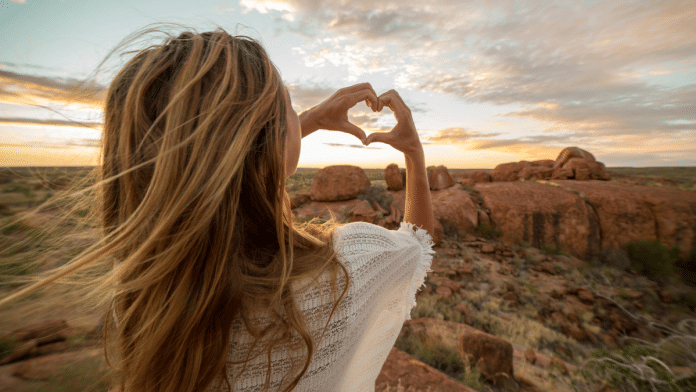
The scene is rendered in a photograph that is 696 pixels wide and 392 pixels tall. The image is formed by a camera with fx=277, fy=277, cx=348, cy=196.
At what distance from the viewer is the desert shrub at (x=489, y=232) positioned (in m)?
8.73

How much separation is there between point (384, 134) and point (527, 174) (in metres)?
14.7

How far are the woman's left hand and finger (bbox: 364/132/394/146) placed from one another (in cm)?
4

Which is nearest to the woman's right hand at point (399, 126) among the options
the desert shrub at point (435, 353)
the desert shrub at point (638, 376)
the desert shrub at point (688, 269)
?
the desert shrub at point (435, 353)

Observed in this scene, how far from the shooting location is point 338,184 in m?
11.0

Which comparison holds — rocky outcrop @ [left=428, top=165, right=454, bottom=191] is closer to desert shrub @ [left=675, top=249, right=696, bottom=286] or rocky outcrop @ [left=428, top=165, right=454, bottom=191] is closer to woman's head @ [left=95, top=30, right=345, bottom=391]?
desert shrub @ [left=675, top=249, right=696, bottom=286]

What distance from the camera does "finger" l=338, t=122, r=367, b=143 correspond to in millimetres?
1370

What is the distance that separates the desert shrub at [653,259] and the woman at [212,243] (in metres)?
9.99

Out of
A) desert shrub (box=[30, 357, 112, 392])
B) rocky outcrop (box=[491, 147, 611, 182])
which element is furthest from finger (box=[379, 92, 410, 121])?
rocky outcrop (box=[491, 147, 611, 182])

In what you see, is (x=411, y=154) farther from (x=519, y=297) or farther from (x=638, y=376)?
(x=519, y=297)

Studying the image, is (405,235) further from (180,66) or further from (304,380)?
(180,66)

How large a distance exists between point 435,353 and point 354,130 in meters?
3.07

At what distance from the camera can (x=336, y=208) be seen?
34.2ft

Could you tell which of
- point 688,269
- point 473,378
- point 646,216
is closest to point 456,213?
point 646,216

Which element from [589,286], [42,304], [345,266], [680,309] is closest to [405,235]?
[345,266]
